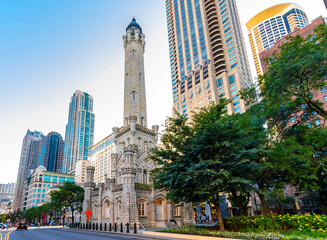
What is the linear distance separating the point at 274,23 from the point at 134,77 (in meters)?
183

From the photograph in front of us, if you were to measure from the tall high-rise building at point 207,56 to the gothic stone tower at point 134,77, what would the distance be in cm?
4149

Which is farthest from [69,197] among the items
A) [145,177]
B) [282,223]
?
[282,223]

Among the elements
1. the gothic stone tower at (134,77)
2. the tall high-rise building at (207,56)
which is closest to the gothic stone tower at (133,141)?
the gothic stone tower at (134,77)

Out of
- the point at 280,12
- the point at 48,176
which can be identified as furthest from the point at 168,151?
the point at 280,12

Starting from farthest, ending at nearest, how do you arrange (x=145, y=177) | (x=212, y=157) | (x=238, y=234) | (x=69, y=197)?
1. (x=69, y=197)
2. (x=145, y=177)
3. (x=212, y=157)
4. (x=238, y=234)

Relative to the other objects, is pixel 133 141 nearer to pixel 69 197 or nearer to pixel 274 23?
pixel 69 197

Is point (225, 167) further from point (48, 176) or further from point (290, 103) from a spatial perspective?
point (48, 176)

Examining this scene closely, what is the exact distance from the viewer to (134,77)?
45656 mm

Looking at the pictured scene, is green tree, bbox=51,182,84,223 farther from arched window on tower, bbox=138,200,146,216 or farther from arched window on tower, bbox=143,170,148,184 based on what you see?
arched window on tower, bbox=138,200,146,216

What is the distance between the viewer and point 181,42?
108062 millimetres

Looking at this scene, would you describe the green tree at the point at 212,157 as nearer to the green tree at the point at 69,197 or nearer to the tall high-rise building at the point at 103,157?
the green tree at the point at 69,197

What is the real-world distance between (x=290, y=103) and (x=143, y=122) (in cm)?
2686

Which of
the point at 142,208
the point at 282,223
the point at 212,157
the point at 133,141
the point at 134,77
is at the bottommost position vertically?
the point at 282,223

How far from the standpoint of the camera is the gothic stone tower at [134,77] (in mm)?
43000
